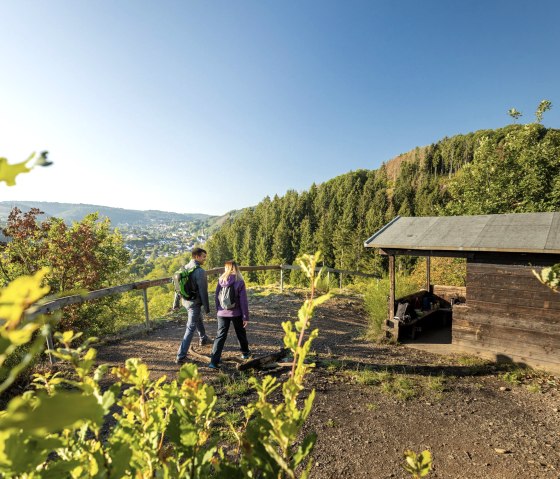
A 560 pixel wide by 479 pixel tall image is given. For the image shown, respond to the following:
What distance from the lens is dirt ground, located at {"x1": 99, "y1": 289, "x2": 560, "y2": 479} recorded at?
3559 mm

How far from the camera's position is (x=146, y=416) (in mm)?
1204

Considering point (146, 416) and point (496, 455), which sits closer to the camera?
point (146, 416)

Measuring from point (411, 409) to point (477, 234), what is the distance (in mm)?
4249

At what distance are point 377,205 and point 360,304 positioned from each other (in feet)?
191

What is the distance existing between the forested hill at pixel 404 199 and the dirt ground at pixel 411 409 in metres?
2.39

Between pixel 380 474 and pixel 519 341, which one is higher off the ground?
Result: pixel 519 341

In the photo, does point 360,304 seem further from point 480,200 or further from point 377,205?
point 377,205

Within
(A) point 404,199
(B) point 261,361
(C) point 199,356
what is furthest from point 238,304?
(A) point 404,199

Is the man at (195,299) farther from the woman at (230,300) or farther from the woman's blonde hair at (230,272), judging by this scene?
the woman's blonde hair at (230,272)

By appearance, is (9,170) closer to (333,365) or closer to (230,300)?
(230,300)

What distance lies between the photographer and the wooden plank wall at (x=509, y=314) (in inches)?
235

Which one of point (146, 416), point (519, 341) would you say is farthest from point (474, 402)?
point (146, 416)

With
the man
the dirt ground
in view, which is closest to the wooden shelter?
the dirt ground

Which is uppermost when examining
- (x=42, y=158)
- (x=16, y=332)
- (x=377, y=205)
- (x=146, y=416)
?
(x=377, y=205)
